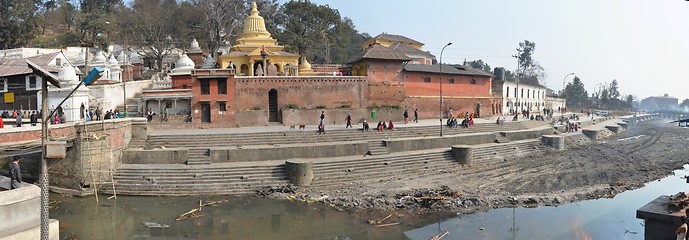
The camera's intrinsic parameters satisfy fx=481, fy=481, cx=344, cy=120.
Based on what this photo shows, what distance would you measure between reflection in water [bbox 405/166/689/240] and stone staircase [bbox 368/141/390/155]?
830cm

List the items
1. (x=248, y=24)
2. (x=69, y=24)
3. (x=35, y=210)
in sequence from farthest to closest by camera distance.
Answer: (x=69, y=24) → (x=248, y=24) → (x=35, y=210)

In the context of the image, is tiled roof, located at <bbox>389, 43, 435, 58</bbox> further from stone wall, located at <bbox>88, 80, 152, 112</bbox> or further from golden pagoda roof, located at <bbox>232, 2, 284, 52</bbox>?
stone wall, located at <bbox>88, 80, 152, 112</bbox>

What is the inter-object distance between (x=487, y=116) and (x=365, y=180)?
79.2ft

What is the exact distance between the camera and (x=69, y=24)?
192ft

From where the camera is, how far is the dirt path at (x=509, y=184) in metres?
18.4

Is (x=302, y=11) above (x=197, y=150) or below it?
above

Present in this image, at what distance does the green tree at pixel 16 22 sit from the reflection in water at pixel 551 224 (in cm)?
4754

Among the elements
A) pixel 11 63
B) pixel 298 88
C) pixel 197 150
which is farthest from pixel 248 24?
pixel 197 150

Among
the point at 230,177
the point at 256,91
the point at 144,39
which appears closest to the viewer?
the point at 230,177

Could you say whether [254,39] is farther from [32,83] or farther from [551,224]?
[551,224]

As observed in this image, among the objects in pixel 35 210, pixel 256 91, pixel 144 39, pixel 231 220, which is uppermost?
pixel 144 39

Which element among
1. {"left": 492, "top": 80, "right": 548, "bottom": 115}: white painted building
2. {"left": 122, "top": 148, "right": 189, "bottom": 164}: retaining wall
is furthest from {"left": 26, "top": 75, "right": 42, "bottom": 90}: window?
{"left": 492, "top": 80, "right": 548, "bottom": 115}: white painted building

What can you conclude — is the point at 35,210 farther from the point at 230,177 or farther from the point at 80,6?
the point at 80,6

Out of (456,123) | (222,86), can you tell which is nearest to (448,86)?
(456,123)
